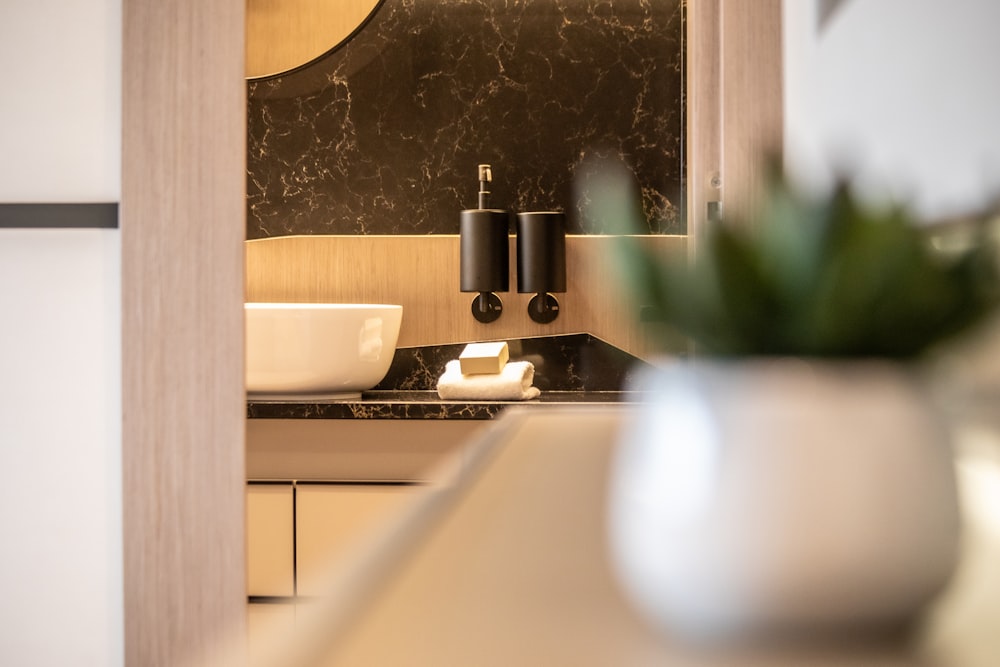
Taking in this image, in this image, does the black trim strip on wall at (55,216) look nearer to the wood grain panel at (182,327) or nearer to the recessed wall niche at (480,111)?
the wood grain panel at (182,327)

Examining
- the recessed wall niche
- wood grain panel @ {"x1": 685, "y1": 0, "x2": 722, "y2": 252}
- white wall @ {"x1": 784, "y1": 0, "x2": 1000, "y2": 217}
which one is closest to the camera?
white wall @ {"x1": 784, "y1": 0, "x2": 1000, "y2": 217}

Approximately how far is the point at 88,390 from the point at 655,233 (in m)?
1.42

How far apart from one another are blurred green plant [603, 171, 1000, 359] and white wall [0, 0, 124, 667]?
1.14m

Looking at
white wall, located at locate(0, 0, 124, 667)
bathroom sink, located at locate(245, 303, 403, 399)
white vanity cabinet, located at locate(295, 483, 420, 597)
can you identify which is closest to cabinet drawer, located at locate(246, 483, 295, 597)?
white vanity cabinet, located at locate(295, 483, 420, 597)

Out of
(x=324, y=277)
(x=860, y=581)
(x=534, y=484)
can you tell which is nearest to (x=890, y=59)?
(x=534, y=484)

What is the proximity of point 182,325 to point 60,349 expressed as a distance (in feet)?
0.61

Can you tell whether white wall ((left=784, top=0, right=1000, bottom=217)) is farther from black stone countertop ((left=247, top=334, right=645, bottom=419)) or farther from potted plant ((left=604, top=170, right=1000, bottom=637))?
black stone countertop ((left=247, top=334, right=645, bottom=419))

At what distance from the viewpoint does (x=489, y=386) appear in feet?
5.98

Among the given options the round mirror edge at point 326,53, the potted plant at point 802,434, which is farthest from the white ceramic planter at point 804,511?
the round mirror edge at point 326,53

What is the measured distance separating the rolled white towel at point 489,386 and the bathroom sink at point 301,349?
210 mm

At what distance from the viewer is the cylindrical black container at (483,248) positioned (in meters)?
2.07

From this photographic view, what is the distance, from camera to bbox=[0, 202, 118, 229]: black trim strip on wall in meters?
1.20

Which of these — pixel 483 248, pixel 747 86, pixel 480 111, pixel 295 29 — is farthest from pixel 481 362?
pixel 295 29

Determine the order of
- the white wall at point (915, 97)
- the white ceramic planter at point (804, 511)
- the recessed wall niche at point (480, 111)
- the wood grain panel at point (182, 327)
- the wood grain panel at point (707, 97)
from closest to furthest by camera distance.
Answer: the white ceramic planter at point (804, 511) → the white wall at point (915, 97) → the wood grain panel at point (182, 327) → the wood grain panel at point (707, 97) → the recessed wall niche at point (480, 111)
